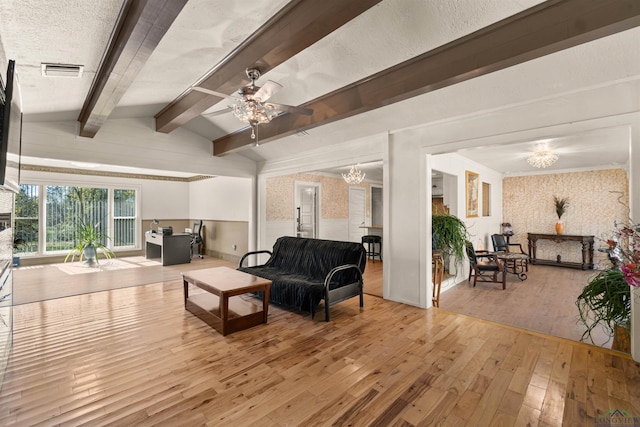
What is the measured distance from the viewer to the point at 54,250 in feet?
23.4

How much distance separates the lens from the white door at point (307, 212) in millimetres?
7660

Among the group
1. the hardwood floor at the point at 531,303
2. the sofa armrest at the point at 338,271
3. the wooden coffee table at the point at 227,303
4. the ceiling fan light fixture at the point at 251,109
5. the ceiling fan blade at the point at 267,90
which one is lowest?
the hardwood floor at the point at 531,303

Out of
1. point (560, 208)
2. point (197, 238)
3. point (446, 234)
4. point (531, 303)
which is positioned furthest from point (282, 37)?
point (560, 208)

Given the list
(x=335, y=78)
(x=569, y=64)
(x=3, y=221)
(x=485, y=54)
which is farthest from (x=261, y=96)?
(x=569, y=64)

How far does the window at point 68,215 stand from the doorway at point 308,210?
4684mm

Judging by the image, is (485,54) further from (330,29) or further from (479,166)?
(479,166)

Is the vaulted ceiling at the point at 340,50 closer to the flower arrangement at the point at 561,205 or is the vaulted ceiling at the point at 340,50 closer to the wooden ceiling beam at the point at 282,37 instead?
the wooden ceiling beam at the point at 282,37

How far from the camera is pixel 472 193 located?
5906mm

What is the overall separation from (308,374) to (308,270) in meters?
1.96

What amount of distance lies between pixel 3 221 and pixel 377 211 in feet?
27.9

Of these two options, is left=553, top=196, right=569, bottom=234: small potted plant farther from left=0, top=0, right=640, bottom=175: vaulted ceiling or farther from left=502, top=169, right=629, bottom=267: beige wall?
left=0, top=0, right=640, bottom=175: vaulted ceiling

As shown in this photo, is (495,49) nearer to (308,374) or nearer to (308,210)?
(308,374)

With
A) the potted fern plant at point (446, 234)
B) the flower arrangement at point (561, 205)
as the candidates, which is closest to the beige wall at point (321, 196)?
the potted fern plant at point (446, 234)

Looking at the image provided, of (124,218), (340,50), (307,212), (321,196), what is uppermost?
(340,50)
